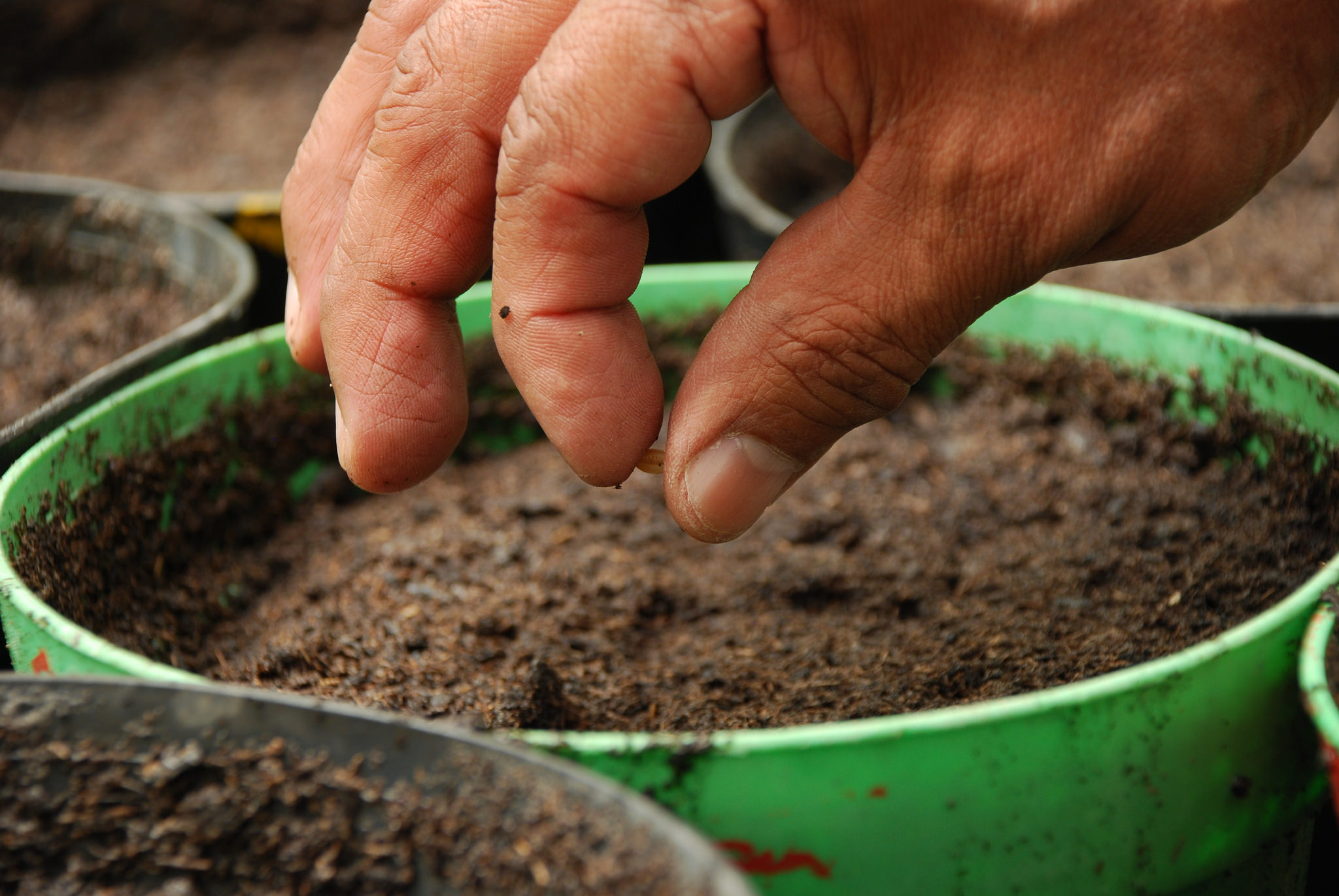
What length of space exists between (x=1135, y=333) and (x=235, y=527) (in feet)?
3.10

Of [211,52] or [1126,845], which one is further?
[211,52]

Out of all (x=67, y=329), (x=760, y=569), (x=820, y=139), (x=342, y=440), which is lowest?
(x=67, y=329)

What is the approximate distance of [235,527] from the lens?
113cm

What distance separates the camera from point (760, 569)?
108 cm

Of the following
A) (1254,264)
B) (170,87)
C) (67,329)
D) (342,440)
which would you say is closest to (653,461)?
(342,440)

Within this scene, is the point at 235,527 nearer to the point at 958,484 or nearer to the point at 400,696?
the point at 400,696

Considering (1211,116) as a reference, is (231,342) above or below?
below

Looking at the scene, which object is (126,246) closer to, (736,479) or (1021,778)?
(736,479)

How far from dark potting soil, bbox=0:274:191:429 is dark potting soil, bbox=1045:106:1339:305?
1.42 metres

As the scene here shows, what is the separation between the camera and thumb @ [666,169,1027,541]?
2.13ft

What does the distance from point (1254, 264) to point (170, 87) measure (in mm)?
2751

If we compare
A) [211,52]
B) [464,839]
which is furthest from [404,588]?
[211,52]

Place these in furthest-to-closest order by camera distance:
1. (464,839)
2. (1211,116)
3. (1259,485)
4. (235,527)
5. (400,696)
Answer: (235,527) → (1259,485) → (400,696) → (1211,116) → (464,839)

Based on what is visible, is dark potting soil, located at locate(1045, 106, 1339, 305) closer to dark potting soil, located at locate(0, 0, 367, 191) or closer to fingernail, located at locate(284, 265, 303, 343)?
fingernail, located at locate(284, 265, 303, 343)
